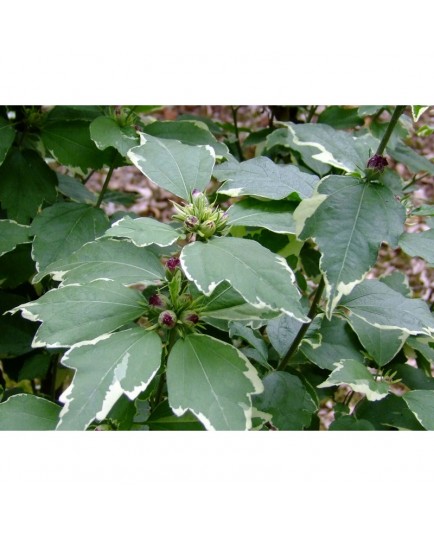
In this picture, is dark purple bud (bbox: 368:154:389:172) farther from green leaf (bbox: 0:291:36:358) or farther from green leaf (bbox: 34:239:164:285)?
A: green leaf (bbox: 0:291:36:358)

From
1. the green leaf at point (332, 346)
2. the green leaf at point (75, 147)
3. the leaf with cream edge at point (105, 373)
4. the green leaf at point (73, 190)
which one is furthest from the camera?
the green leaf at point (73, 190)

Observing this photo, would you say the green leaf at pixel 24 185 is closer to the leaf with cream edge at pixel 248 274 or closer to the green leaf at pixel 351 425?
the leaf with cream edge at pixel 248 274

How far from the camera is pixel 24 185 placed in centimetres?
137

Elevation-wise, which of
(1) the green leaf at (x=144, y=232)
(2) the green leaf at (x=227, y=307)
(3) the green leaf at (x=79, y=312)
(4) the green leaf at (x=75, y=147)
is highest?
(1) the green leaf at (x=144, y=232)

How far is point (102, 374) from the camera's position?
2.61 ft

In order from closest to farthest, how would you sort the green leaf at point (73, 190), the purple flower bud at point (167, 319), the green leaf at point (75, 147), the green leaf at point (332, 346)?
the purple flower bud at point (167, 319) → the green leaf at point (332, 346) → the green leaf at point (75, 147) → the green leaf at point (73, 190)

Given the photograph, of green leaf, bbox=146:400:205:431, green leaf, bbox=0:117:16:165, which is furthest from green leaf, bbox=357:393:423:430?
green leaf, bbox=0:117:16:165

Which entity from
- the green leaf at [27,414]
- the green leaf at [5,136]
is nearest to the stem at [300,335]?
the green leaf at [27,414]

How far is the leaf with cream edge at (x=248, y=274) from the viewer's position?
771mm

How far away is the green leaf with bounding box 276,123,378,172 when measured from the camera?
980 mm

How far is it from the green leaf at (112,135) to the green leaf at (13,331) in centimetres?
48

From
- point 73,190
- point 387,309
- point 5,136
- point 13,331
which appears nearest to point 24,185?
point 5,136

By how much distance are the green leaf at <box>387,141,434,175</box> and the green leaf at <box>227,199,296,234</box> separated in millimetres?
773

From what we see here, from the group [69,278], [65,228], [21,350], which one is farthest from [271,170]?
[21,350]
